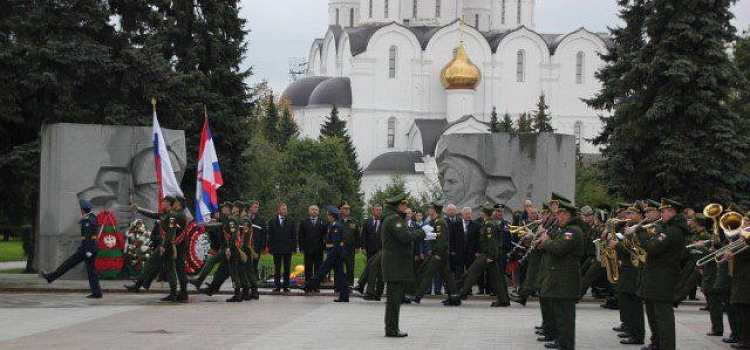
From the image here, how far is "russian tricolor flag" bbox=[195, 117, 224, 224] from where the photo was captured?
25641 mm

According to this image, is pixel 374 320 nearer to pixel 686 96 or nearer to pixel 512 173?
pixel 512 173

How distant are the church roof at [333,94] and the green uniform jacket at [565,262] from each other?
86405 millimetres

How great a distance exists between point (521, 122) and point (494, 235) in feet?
207

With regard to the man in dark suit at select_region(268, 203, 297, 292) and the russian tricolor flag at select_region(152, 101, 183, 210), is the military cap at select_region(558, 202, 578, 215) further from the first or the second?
the russian tricolor flag at select_region(152, 101, 183, 210)

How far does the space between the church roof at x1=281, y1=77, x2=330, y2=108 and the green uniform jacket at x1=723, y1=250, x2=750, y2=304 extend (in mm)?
91240

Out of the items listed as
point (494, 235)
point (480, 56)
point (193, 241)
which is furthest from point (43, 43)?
point (480, 56)

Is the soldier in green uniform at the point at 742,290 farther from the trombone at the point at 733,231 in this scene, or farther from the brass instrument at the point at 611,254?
the brass instrument at the point at 611,254

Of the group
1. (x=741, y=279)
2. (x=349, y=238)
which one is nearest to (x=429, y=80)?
(x=349, y=238)

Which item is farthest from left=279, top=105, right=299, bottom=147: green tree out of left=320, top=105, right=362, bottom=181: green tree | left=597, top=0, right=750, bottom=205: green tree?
left=597, top=0, right=750, bottom=205: green tree

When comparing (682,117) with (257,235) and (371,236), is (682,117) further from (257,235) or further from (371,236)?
(257,235)

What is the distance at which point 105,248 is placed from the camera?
24.6 m

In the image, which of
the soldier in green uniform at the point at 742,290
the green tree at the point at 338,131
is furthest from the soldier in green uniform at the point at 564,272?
the green tree at the point at 338,131

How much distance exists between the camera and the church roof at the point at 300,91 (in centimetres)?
10644

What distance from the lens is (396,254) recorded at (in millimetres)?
15727
